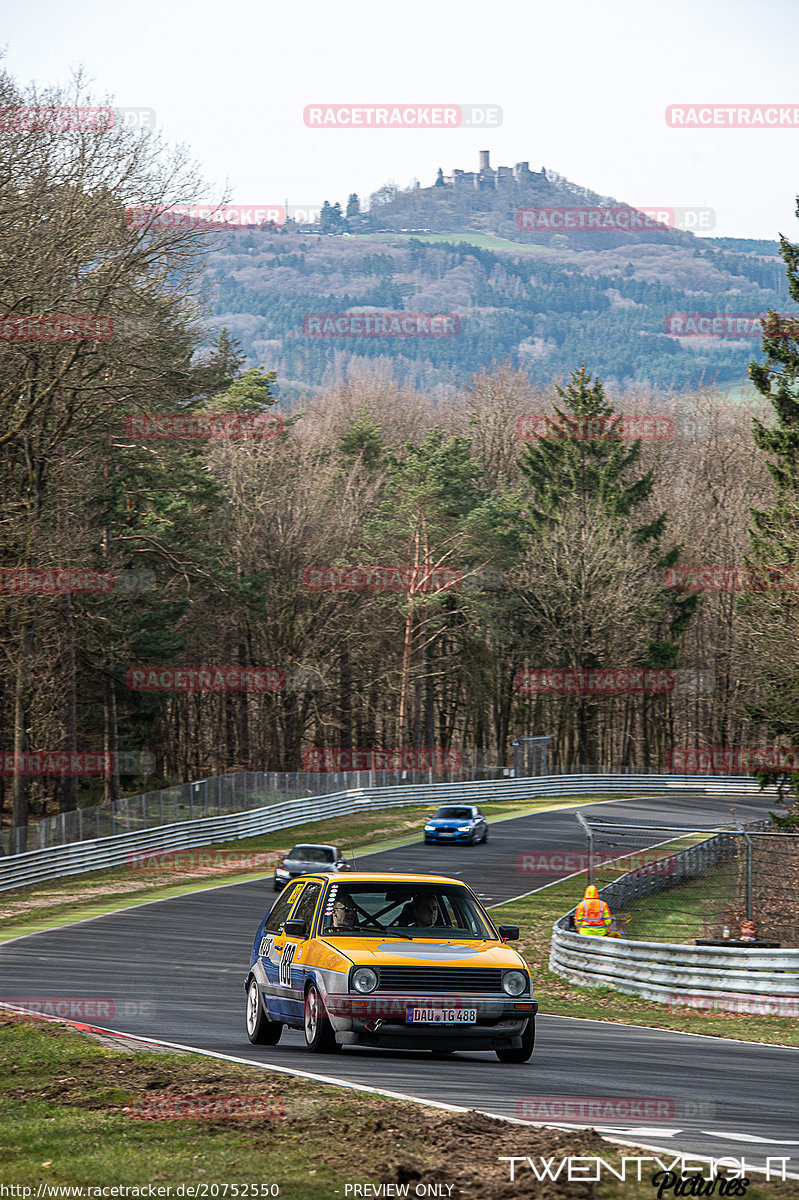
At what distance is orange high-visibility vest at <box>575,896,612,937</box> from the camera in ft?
75.5

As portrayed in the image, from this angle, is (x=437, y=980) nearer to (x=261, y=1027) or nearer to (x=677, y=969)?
(x=261, y=1027)

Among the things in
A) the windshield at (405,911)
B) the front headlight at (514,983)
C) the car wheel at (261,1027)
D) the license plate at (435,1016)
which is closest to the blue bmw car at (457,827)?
the car wheel at (261,1027)

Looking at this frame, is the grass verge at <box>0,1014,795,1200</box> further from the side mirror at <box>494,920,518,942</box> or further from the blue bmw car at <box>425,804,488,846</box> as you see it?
the blue bmw car at <box>425,804,488,846</box>

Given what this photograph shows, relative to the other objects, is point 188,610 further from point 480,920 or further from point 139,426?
point 480,920

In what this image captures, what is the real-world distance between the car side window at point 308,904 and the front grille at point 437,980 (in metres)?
1.42

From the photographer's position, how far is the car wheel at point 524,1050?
35.2 feet

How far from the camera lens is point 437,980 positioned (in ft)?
34.2

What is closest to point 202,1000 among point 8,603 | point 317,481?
point 8,603

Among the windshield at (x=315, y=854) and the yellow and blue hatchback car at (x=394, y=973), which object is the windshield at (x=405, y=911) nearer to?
the yellow and blue hatchback car at (x=394, y=973)

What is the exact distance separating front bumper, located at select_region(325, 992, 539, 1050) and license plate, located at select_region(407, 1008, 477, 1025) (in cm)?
2

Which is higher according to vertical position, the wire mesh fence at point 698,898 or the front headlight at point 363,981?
the front headlight at point 363,981

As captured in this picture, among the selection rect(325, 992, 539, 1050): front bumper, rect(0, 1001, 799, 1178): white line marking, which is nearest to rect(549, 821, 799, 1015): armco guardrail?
rect(325, 992, 539, 1050): front bumper

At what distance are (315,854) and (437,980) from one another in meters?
23.0

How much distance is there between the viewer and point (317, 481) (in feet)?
229
